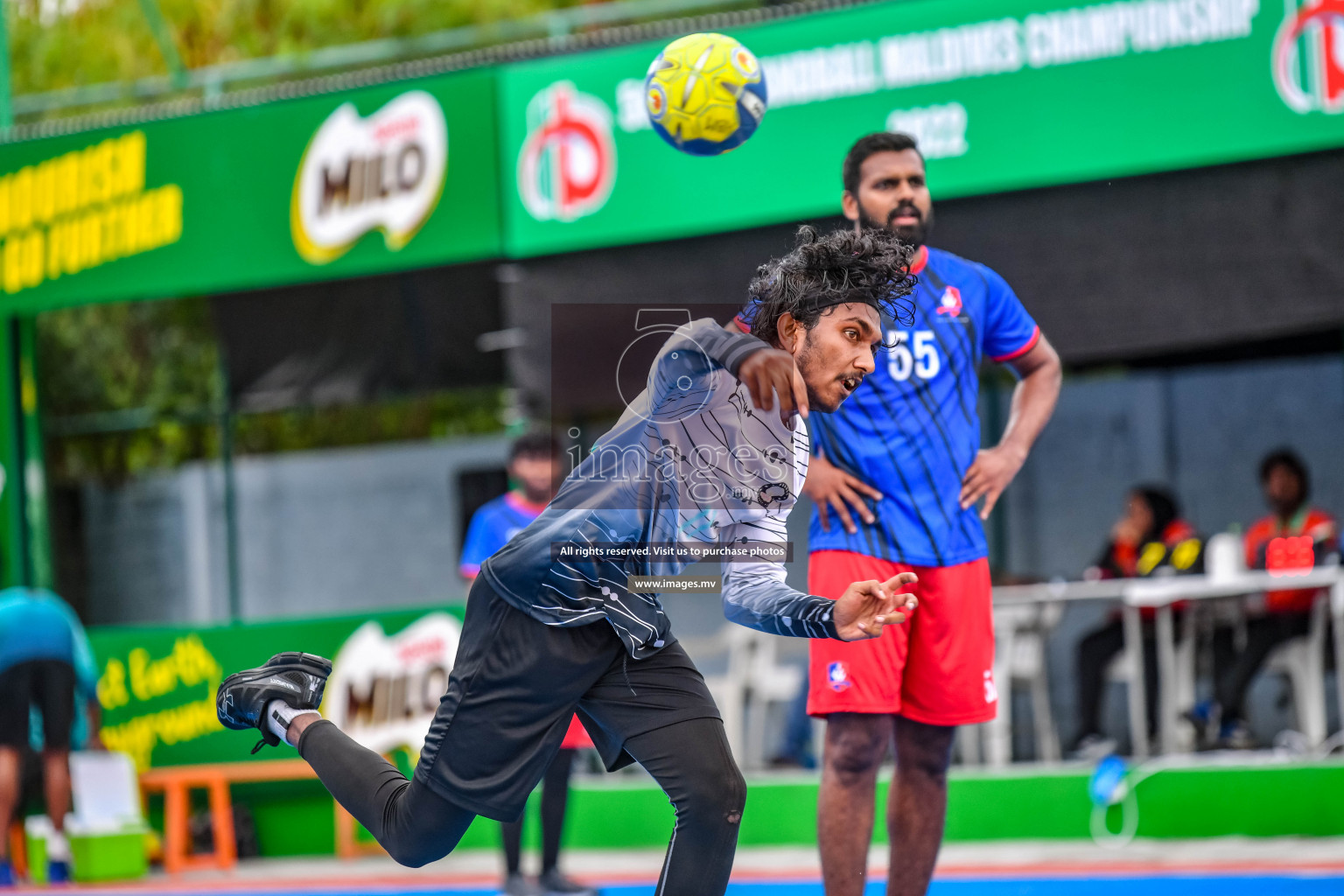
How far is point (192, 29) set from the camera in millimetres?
→ 18578

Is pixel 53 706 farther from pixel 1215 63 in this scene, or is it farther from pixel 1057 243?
pixel 1215 63

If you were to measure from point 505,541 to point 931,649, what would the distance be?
2747mm

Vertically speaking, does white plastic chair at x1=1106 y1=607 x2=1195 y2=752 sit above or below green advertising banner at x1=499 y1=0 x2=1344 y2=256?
below

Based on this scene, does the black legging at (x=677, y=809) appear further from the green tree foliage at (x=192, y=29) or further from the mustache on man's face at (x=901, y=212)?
the green tree foliage at (x=192, y=29)

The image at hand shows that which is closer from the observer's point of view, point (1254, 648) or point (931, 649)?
point (931, 649)

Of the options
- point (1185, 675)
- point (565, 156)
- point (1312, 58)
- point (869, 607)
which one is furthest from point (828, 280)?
point (1185, 675)

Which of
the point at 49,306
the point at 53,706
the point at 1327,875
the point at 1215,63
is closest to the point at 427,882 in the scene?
the point at 53,706

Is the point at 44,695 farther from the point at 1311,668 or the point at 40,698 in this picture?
the point at 1311,668

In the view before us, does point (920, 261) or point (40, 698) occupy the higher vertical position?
point (920, 261)

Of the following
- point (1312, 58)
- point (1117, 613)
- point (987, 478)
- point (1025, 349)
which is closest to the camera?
point (987, 478)

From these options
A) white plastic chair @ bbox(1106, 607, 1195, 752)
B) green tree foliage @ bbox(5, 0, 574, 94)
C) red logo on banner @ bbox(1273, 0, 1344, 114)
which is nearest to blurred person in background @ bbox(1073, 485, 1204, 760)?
white plastic chair @ bbox(1106, 607, 1195, 752)

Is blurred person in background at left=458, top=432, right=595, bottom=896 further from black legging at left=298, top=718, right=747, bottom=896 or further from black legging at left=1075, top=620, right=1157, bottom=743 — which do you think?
black legging at left=1075, top=620, right=1157, bottom=743

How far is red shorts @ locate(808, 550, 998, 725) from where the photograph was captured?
4598 millimetres

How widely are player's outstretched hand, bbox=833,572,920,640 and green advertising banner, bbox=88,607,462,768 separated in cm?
603
